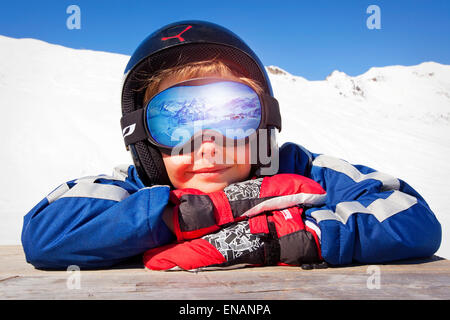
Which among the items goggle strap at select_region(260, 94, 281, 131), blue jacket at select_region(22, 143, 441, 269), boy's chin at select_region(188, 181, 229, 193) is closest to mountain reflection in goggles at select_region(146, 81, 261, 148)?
goggle strap at select_region(260, 94, 281, 131)

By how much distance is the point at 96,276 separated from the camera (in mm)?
1394

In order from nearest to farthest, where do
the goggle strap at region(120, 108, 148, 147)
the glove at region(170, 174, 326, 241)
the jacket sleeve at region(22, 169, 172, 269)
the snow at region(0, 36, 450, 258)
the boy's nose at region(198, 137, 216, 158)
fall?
the jacket sleeve at region(22, 169, 172, 269), the glove at region(170, 174, 326, 241), the boy's nose at region(198, 137, 216, 158), the goggle strap at region(120, 108, 148, 147), the snow at region(0, 36, 450, 258)

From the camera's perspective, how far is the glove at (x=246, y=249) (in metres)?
1.51

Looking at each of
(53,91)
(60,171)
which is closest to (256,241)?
(60,171)

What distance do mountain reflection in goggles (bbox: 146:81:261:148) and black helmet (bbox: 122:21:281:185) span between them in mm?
188

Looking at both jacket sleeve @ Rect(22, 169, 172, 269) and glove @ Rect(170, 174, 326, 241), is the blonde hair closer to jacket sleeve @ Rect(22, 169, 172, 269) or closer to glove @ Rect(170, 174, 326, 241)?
glove @ Rect(170, 174, 326, 241)

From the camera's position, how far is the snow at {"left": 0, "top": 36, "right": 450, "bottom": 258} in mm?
6777

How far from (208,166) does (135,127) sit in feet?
1.57

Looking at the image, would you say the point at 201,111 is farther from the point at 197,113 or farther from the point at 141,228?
the point at 141,228

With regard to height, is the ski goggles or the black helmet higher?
the black helmet

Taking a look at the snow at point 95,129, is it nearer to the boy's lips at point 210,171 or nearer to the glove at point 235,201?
the glove at point 235,201

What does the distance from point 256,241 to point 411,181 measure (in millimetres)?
6957

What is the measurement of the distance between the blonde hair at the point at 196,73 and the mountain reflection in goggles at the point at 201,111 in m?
0.13
